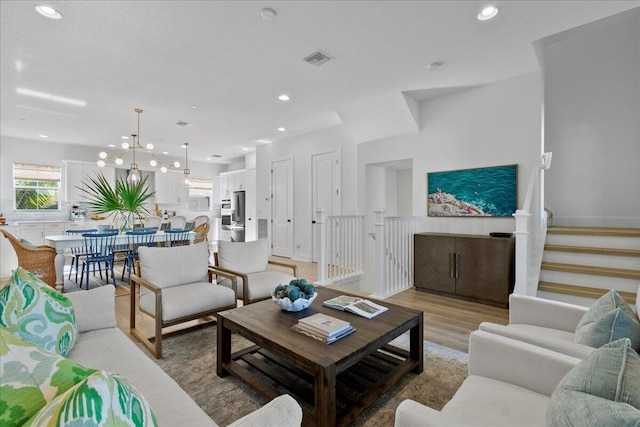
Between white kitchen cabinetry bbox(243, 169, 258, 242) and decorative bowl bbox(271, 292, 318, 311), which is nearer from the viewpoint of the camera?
decorative bowl bbox(271, 292, 318, 311)

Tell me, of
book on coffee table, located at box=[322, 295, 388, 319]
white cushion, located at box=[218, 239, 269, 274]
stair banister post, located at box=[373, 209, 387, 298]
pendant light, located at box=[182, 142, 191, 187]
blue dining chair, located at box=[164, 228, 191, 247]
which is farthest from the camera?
pendant light, located at box=[182, 142, 191, 187]

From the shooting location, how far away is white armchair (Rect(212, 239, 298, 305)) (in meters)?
2.96

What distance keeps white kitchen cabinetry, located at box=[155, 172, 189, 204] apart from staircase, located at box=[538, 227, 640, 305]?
8.66 metres

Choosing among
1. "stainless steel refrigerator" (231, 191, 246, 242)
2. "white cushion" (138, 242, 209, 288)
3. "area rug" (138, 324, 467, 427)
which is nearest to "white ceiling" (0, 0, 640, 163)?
"white cushion" (138, 242, 209, 288)

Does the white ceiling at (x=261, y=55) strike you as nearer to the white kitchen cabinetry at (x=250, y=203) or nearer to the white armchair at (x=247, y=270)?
the white armchair at (x=247, y=270)

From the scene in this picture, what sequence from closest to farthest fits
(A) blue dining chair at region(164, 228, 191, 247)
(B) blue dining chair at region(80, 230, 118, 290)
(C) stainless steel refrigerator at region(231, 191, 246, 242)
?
(B) blue dining chair at region(80, 230, 118, 290) → (A) blue dining chair at region(164, 228, 191, 247) → (C) stainless steel refrigerator at region(231, 191, 246, 242)

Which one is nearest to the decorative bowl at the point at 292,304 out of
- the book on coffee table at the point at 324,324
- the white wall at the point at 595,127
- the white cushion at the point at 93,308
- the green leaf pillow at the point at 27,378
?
the book on coffee table at the point at 324,324

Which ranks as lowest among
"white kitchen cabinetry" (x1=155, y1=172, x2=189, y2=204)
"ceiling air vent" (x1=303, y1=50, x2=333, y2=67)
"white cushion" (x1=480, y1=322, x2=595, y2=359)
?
"white cushion" (x1=480, y1=322, x2=595, y2=359)

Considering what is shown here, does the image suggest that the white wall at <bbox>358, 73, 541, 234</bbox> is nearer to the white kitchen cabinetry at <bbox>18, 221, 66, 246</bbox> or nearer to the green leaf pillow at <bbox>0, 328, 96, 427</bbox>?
the green leaf pillow at <bbox>0, 328, 96, 427</bbox>

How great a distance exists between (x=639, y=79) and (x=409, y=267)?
13.5 ft

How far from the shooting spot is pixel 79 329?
1788 millimetres

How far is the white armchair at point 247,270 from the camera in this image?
2965mm

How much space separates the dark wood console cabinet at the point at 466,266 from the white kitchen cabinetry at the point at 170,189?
23.7 ft

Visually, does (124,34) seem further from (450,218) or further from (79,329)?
(450,218)
